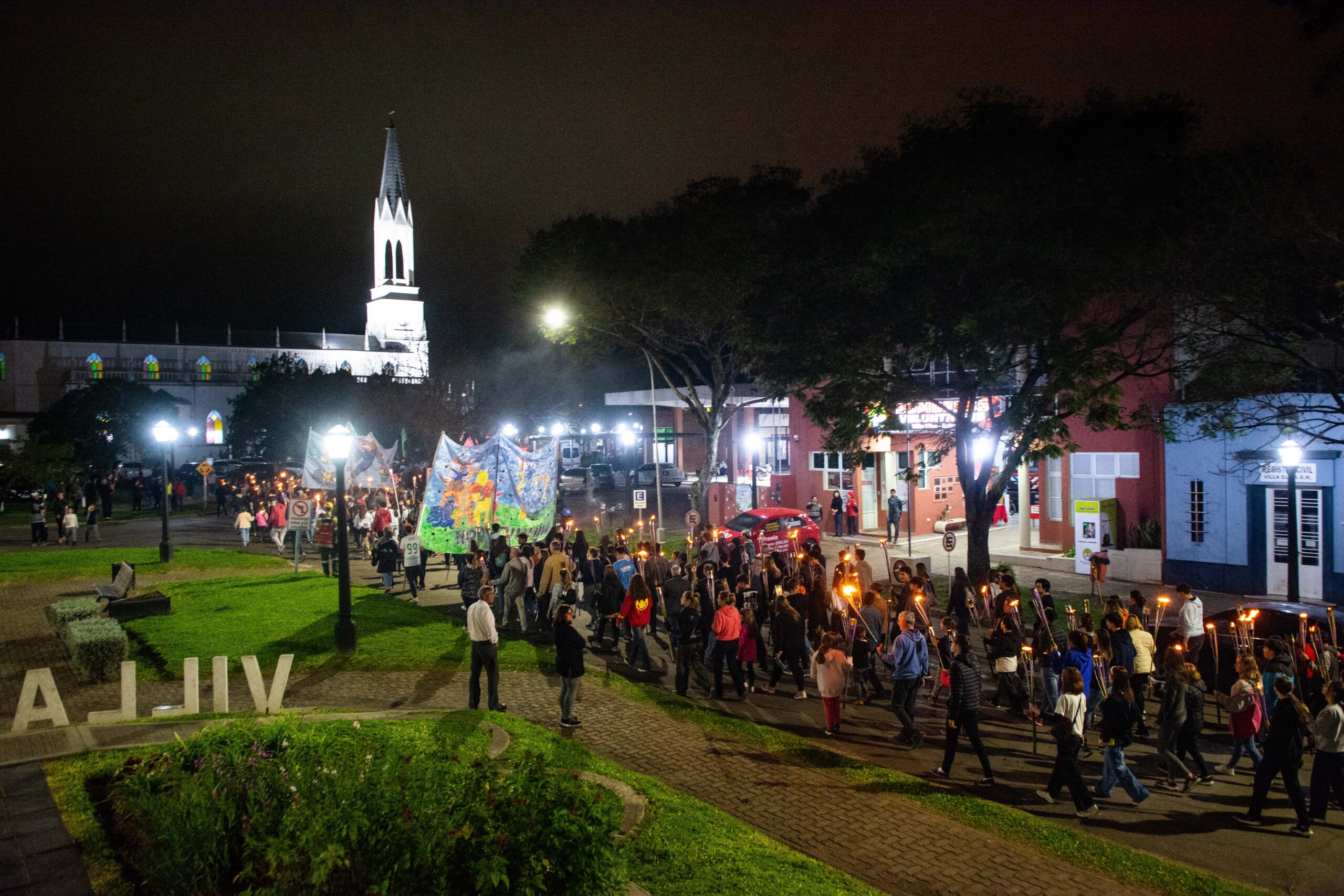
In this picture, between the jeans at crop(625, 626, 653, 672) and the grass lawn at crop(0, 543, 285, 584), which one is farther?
the grass lawn at crop(0, 543, 285, 584)

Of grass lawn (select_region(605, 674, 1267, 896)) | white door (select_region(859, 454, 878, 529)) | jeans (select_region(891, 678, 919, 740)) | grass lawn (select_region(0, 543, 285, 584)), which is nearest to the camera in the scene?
grass lawn (select_region(605, 674, 1267, 896))

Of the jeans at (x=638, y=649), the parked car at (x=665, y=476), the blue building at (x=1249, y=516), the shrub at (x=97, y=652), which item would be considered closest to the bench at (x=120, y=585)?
the shrub at (x=97, y=652)

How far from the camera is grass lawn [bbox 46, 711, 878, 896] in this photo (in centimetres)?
664

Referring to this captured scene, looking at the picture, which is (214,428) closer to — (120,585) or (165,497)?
(165,497)

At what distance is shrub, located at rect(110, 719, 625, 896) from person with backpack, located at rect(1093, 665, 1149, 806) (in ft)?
18.1

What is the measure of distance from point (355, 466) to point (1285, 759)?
2396cm

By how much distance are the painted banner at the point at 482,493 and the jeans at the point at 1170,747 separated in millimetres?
12570

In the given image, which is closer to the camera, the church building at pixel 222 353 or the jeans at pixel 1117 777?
the jeans at pixel 1117 777

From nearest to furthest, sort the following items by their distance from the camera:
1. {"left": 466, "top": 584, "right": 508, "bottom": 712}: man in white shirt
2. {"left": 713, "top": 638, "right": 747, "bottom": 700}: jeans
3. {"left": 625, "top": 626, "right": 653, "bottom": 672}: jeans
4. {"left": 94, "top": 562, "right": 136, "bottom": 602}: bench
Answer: {"left": 466, "top": 584, "right": 508, "bottom": 712}: man in white shirt
{"left": 713, "top": 638, "right": 747, "bottom": 700}: jeans
{"left": 625, "top": 626, "right": 653, "bottom": 672}: jeans
{"left": 94, "top": 562, "right": 136, "bottom": 602}: bench

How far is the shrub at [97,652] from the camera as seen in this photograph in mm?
12789

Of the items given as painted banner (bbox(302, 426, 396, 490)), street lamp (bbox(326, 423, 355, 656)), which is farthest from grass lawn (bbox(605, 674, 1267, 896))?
painted banner (bbox(302, 426, 396, 490))

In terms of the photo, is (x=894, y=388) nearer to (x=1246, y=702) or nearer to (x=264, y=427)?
(x=1246, y=702)

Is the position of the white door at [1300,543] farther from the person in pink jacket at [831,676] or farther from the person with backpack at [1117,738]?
the person in pink jacket at [831,676]

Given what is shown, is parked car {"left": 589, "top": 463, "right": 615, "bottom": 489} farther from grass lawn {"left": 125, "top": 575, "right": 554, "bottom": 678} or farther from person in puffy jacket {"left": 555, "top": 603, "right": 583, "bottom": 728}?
person in puffy jacket {"left": 555, "top": 603, "right": 583, "bottom": 728}
